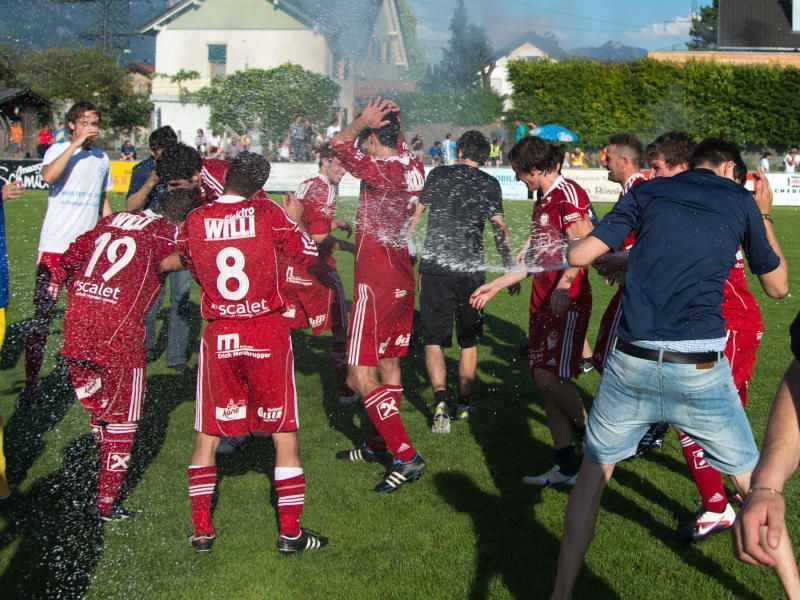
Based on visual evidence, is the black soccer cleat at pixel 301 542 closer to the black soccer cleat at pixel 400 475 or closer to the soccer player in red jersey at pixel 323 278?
the black soccer cleat at pixel 400 475

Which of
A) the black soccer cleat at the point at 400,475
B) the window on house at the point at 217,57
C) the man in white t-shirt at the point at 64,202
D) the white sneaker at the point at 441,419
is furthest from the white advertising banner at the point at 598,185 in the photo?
the black soccer cleat at the point at 400,475

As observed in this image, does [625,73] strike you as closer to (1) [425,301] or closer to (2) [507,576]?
(1) [425,301]

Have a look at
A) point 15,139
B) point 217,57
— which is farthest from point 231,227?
point 15,139

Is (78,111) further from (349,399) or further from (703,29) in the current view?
(703,29)

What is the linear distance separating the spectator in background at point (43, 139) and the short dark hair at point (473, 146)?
23.4 metres

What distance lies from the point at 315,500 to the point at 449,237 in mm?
2516

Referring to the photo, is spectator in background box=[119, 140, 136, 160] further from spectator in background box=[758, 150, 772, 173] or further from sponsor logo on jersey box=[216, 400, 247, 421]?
sponsor logo on jersey box=[216, 400, 247, 421]

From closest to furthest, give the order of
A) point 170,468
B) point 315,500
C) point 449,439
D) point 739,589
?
point 739,589, point 315,500, point 170,468, point 449,439

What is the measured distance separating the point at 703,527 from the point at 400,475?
1.77m

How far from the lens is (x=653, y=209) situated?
3287 millimetres

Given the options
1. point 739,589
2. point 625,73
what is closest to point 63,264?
point 739,589

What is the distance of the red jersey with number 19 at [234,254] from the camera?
4051mm

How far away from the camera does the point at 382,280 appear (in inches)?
215

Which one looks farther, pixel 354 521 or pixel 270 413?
pixel 354 521
